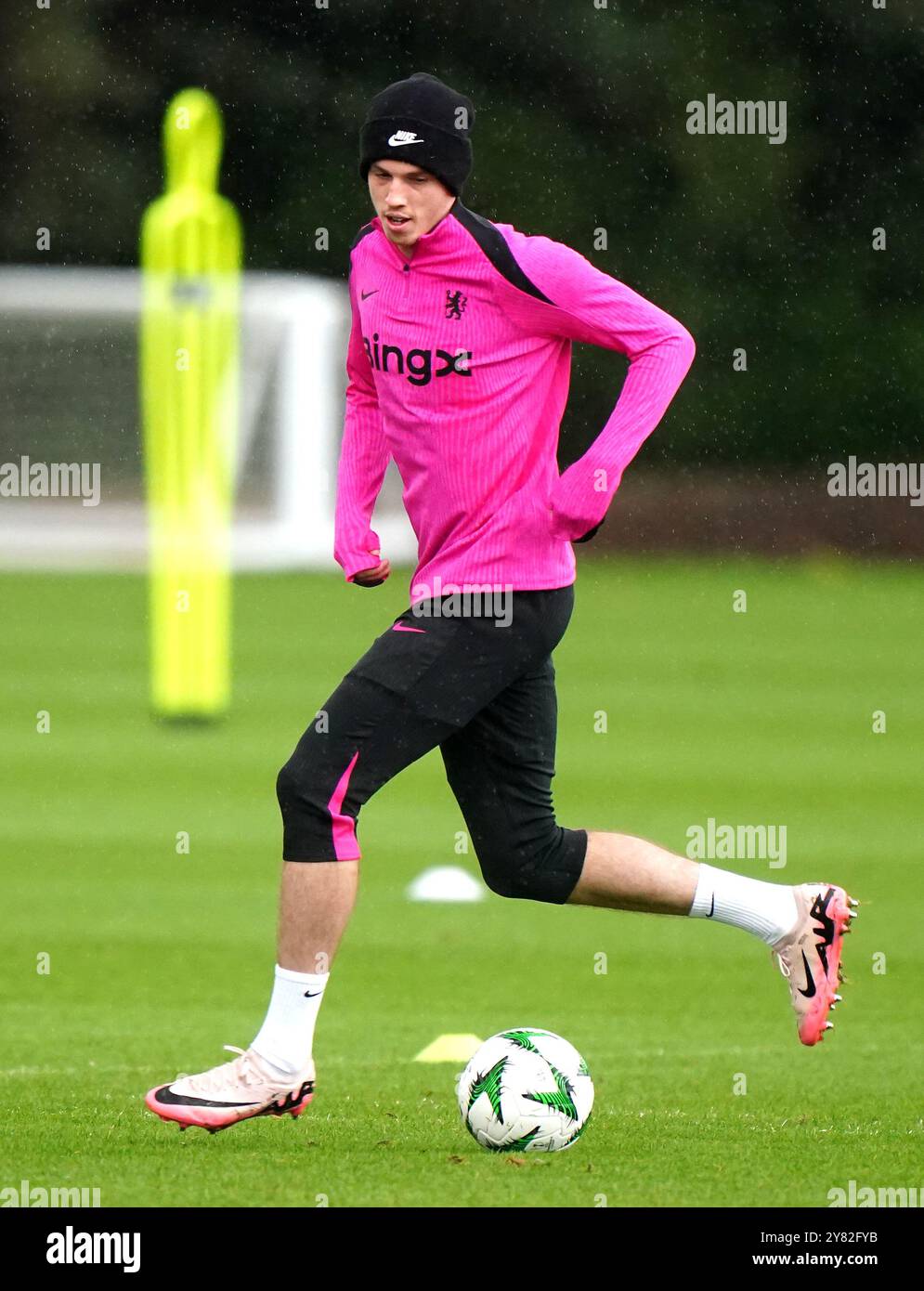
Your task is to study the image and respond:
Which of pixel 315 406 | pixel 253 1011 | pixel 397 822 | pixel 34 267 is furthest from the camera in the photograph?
pixel 34 267

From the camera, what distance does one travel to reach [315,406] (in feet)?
80.7

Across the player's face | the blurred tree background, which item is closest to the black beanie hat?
the player's face

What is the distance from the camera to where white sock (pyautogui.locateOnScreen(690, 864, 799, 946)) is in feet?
18.0

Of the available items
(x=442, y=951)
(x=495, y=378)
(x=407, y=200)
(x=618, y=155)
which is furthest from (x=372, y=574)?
(x=618, y=155)

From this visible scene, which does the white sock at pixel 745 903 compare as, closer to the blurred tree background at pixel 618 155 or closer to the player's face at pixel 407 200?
the player's face at pixel 407 200

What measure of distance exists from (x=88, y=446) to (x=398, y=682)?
14.6m

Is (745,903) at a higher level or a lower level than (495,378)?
lower

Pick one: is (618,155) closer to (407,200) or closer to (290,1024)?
(407,200)

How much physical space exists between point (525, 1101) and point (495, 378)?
1613 mm

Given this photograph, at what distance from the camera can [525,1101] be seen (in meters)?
5.08

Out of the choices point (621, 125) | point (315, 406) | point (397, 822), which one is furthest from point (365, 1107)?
point (621, 125)

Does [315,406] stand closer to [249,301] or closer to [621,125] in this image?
[249,301]

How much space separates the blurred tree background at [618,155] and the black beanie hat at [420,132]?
23.9 m

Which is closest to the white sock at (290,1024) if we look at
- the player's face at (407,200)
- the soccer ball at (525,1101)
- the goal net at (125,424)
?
the soccer ball at (525,1101)
